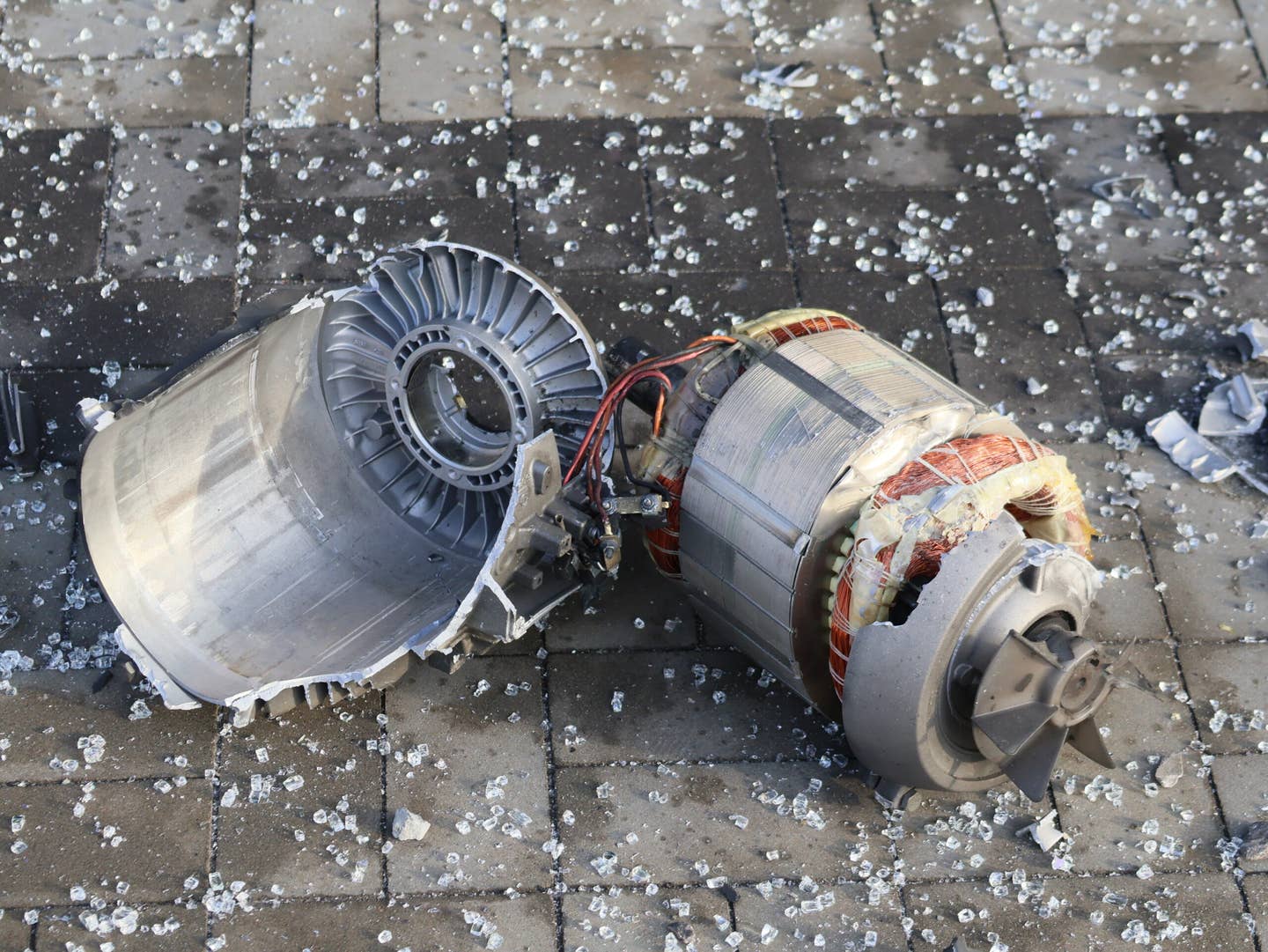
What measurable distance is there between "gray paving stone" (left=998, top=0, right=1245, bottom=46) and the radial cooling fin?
13.2 ft

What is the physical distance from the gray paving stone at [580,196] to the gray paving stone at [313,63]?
0.89m

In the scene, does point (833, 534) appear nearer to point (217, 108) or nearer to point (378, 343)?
point (378, 343)

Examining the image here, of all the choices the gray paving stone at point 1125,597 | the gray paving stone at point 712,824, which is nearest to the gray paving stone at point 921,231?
the gray paving stone at point 1125,597

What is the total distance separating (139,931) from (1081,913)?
136 inches

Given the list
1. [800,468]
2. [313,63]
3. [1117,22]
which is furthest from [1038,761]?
[313,63]

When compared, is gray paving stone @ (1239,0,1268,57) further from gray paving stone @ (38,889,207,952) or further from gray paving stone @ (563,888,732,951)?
gray paving stone @ (38,889,207,952)

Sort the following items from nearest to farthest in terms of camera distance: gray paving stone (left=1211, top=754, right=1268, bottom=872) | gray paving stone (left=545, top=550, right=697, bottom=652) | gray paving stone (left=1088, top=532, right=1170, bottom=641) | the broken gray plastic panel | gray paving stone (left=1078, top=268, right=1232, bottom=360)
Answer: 1. gray paving stone (left=1211, top=754, right=1268, bottom=872)
2. gray paving stone (left=545, top=550, right=697, bottom=652)
3. gray paving stone (left=1088, top=532, right=1170, bottom=641)
4. the broken gray plastic panel
5. gray paving stone (left=1078, top=268, right=1232, bottom=360)

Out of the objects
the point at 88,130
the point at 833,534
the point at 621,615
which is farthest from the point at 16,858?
the point at 88,130

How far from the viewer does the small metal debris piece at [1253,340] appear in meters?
7.39

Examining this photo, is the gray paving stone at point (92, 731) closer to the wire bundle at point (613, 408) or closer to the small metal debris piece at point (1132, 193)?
the wire bundle at point (613, 408)

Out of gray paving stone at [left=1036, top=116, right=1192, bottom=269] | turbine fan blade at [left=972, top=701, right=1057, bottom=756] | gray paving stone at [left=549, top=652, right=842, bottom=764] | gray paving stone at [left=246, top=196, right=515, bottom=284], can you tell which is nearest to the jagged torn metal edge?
gray paving stone at [left=549, top=652, right=842, bottom=764]

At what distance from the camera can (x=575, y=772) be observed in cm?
609

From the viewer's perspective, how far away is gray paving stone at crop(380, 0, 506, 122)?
802cm

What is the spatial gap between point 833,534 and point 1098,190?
3.33 m
